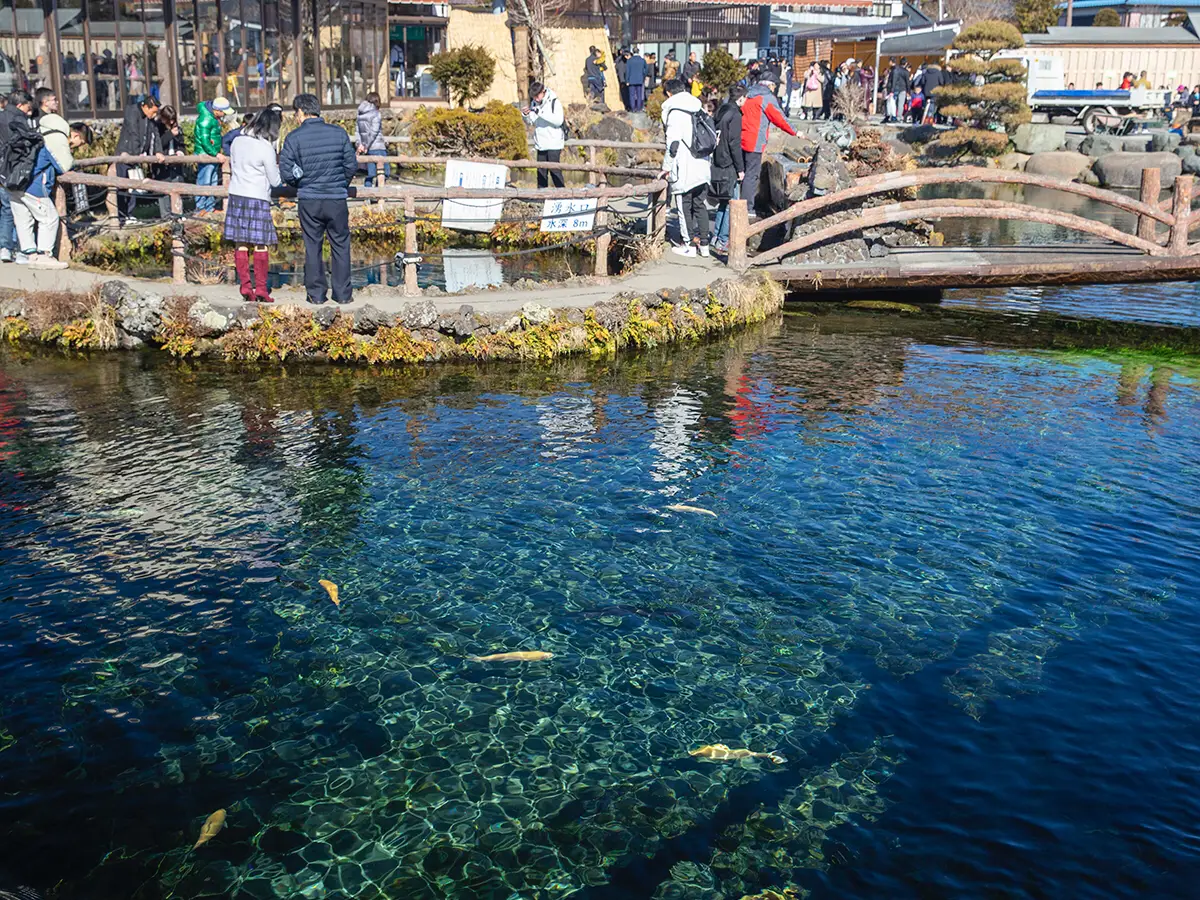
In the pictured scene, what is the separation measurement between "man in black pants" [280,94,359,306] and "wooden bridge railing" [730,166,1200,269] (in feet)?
17.3

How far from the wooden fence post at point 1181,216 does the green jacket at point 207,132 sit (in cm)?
1428

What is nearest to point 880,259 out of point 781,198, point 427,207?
point 781,198

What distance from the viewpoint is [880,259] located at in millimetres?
16422

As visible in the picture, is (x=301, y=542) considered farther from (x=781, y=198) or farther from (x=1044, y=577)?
(x=781, y=198)

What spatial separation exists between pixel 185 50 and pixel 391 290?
1397cm

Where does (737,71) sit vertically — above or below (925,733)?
above

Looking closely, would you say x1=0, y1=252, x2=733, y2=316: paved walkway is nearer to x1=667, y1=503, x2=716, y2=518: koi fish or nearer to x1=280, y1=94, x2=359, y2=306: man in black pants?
x1=280, y1=94, x2=359, y2=306: man in black pants

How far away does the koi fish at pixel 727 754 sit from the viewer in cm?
602

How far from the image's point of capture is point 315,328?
1239 centimetres

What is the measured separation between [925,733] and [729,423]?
→ 17.0 feet

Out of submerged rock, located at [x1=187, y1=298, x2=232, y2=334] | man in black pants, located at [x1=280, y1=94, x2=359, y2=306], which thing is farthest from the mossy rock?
submerged rock, located at [x1=187, y1=298, x2=232, y2=334]

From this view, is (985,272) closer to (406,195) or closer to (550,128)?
(550,128)

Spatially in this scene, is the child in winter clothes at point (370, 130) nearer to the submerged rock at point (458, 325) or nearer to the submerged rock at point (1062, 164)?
the submerged rock at point (458, 325)

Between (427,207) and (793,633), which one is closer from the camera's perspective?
(793,633)
